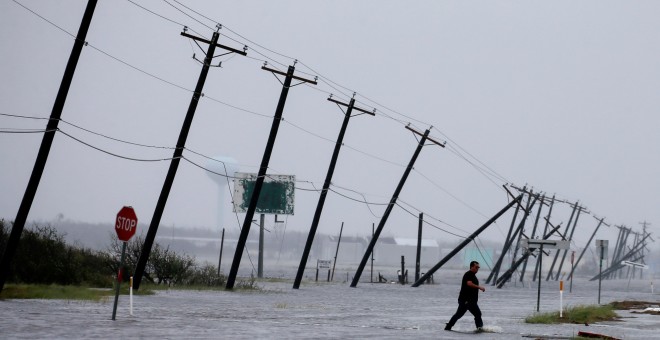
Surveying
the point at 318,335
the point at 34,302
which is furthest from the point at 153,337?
the point at 34,302

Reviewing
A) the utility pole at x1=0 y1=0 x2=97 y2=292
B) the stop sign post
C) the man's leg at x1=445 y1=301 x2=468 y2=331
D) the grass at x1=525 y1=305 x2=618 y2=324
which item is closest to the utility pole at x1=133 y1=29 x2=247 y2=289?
the utility pole at x1=0 y1=0 x2=97 y2=292

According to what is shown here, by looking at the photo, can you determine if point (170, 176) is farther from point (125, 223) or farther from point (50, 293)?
point (125, 223)

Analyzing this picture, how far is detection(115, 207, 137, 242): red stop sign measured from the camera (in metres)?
27.1

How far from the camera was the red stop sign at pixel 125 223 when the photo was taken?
2706 centimetres

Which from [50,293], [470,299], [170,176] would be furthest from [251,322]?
[170,176]

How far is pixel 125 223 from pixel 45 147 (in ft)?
24.0

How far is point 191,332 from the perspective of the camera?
23781 mm

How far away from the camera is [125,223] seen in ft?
88.8

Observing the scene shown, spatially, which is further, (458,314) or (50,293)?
(50,293)

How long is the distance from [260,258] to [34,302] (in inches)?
2465

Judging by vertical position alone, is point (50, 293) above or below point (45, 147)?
below

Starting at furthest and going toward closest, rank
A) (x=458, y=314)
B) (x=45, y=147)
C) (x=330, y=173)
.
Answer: (x=330, y=173)
(x=45, y=147)
(x=458, y=314)

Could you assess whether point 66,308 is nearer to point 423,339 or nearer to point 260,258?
point 423,339

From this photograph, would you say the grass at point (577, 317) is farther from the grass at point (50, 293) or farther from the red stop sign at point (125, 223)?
the grass at point (50, 293)
